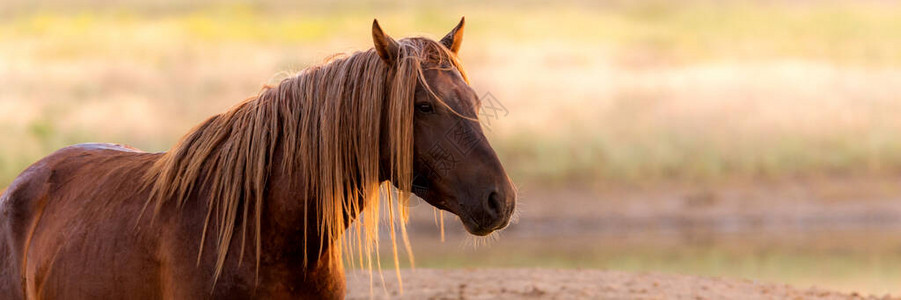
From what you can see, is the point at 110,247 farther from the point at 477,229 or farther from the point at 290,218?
the point at 477,229

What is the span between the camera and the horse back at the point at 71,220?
10.7ft

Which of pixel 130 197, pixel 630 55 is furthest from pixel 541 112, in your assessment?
pixel 130 197

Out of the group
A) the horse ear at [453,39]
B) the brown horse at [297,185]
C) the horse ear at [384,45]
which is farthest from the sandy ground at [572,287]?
the horse ear at [384,45]

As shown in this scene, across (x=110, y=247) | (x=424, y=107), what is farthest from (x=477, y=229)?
(x=110, y=247)

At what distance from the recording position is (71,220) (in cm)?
345

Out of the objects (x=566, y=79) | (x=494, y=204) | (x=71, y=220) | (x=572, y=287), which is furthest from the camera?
(x=566, y=79)

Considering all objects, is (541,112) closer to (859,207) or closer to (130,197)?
(859,207)

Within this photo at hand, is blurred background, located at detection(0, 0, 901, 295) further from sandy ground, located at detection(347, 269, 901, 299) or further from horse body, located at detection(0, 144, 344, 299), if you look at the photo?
horse body, located at detection(0, 144, 344, 299)

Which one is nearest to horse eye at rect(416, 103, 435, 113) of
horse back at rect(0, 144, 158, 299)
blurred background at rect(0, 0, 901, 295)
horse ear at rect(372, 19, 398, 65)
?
horse ear at rect(372, 19, 398, 65)

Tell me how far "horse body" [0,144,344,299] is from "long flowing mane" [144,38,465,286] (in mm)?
59

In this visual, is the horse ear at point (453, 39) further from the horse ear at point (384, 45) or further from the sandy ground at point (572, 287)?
the sandy ground at point (572, 287)

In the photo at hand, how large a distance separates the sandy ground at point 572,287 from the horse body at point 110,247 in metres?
2.84

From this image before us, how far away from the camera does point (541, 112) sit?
61.9ft

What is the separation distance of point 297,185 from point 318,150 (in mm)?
128
